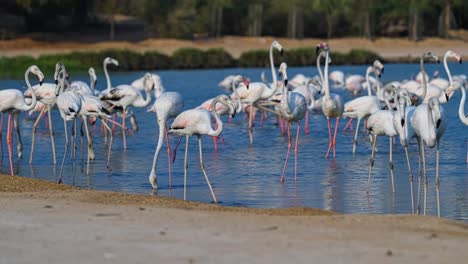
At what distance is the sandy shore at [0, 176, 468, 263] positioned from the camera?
7598 millimetres

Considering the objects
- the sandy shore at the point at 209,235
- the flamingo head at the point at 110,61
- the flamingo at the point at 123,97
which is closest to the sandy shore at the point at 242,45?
the flamingo head at the point at 110,61

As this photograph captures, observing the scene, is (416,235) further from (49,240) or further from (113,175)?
(113,175)

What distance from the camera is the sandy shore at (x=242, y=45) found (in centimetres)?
5441

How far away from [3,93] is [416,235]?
368 inches

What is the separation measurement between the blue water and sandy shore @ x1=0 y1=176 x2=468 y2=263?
7.98 feet

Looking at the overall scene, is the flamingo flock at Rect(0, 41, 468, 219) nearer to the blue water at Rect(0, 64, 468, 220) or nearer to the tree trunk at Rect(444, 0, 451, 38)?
the blue water at Rect(0, 64, 468, 220)

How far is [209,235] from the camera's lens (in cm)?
838

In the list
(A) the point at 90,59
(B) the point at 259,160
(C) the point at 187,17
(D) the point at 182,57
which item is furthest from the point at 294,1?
(B) the point at 259,160

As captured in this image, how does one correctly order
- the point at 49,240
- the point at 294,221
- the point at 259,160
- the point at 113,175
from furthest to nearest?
the point at 259,160, the point at 113,175, the point at 294,221, the point at 49,240

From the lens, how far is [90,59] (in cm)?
4553

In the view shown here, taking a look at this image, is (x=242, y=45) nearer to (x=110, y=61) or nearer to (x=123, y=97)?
(x=110, y=61)

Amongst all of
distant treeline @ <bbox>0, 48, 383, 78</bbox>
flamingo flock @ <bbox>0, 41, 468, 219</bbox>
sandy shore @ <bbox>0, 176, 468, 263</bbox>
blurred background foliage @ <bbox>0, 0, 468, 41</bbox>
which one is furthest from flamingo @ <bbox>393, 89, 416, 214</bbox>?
blurred background foliage @ <bbox>0, 0, 468, 41</bbox>

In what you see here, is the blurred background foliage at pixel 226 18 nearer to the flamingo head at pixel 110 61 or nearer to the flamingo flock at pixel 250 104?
the flamingo head at pixel 110 61

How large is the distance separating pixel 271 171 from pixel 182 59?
34480 millimetres
